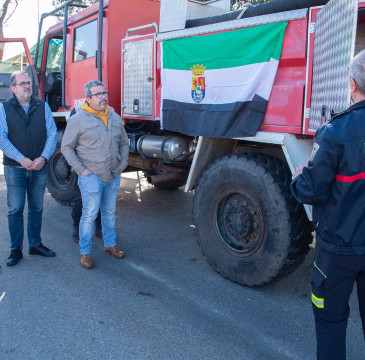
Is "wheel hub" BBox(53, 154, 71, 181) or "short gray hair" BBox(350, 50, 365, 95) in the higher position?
"short gray hair" BBox(350, 50, 365, 95)

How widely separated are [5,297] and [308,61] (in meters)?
3.18

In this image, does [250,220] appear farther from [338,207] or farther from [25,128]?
[25,128]

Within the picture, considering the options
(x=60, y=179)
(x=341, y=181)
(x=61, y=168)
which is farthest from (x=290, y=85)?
(x=60, y=179)

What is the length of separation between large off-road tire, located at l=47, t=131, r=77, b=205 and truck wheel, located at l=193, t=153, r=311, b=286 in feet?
9.09

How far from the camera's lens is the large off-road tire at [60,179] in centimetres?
606

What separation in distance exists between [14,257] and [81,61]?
9.77ft

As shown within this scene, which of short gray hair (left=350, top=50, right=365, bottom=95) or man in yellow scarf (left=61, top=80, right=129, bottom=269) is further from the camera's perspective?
man in yellow scarf (left=61, top=80, right=129, bottom=269)

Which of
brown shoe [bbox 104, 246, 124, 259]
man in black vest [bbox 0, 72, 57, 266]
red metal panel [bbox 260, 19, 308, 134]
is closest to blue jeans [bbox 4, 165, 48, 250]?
man in black vest [bbox 0, 72, 57, 266]

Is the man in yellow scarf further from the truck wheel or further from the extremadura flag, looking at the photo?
the truck wheel

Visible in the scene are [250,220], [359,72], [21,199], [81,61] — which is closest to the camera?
[359,72]

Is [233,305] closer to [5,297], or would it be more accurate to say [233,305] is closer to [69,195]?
[5,297]

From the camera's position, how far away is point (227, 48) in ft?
12.0

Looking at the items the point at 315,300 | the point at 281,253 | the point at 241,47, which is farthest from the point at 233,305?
the point at 241,47

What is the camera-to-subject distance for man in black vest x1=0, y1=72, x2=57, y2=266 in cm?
397
